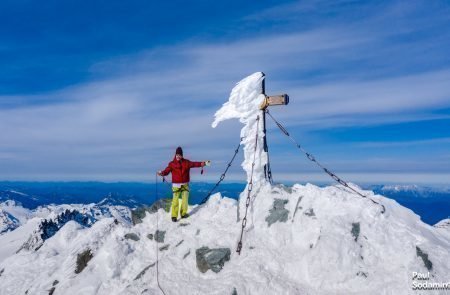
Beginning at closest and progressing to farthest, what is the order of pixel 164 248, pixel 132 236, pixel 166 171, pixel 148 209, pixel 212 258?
pixel 212 258, pixel 164 248, pixel 132 236, pixel 166 171, pixel 148 209

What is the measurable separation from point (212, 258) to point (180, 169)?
17.2 feet

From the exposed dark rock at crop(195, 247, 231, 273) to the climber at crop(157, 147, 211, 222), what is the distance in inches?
145

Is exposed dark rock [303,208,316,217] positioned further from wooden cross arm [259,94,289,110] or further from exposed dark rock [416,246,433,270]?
wooden cross arm [259,94,289,110]

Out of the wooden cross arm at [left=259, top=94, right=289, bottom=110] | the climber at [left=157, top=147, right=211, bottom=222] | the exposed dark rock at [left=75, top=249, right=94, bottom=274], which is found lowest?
the exposed dark rock at [left=75, top=249, right=94, bottom=274]

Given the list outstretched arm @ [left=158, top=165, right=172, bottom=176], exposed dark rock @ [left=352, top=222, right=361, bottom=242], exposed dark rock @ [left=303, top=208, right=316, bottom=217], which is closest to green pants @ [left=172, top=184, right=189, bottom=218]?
outstretched arm @ [left=158, top=165, right=172, bottom=176]

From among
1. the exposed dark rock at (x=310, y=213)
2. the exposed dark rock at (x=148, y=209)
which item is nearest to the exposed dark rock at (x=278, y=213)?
the exposed dark rock at (x=310, y=213)

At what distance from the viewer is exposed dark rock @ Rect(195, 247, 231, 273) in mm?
16266

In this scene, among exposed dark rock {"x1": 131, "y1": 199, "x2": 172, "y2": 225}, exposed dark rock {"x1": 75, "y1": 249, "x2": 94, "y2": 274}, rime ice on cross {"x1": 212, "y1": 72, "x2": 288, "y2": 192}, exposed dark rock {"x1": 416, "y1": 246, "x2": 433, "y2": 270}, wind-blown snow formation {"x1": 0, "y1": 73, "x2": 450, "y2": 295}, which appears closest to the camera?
exposed dark rock {"x1": 416, "y1": 246, "x2": 433, "y2": 270}

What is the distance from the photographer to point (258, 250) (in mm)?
16328

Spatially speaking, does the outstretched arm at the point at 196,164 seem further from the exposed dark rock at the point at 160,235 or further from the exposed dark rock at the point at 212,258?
the exposed dark rock at the point at 212,258

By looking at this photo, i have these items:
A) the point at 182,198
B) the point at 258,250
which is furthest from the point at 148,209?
the point at 258,250

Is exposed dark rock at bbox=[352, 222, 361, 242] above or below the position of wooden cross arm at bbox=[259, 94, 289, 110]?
below

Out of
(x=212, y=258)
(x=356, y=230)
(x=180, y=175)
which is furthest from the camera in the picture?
(x=180, y=175)

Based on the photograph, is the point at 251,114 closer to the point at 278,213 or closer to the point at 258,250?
the point at 278,213
